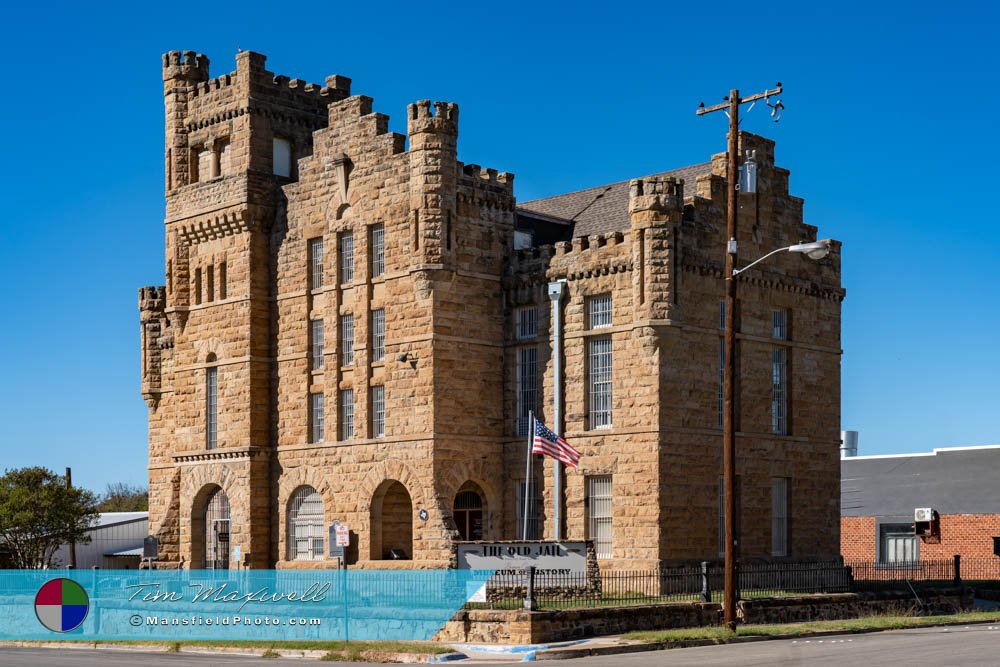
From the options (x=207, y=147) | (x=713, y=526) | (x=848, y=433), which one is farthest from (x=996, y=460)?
(x=207, y=147)

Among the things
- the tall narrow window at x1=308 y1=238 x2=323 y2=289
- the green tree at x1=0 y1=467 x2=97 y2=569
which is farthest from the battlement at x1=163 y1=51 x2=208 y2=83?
the green tree at x1=0 y1=467 x2=97 y2=569

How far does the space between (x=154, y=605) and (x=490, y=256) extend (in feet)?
46.7

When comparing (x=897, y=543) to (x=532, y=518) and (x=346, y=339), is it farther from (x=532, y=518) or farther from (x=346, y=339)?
(x=346, y=339)

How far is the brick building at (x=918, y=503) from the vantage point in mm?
57219

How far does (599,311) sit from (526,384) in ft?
11.9

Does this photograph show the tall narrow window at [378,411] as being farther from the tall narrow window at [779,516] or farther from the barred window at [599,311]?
the tall narrow window at [779,516]

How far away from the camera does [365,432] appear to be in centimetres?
Answer: 4191

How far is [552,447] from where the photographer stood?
3747 centimetres

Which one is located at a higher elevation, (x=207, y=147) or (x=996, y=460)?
(x=207, y=147)

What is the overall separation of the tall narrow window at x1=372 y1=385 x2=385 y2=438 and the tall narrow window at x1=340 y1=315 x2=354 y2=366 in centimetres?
157

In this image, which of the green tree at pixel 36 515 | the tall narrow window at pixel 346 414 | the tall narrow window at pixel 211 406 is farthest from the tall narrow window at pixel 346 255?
the green tree at pixel 36 515

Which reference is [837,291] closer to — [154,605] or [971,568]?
[971,568]

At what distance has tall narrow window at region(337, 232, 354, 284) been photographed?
43312 millimetres

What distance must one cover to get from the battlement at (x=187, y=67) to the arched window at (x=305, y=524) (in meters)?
15.1
